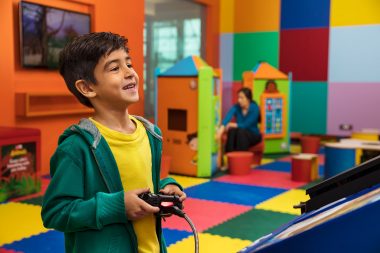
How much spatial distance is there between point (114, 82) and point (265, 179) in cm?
393

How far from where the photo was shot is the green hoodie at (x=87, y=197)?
117 cm

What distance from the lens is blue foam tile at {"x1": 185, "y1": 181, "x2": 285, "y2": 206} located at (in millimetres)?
4121

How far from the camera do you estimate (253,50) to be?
8.48m

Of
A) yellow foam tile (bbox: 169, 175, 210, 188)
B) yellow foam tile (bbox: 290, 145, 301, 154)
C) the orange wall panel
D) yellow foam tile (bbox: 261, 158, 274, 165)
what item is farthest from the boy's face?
yellow foam tile (bbox: 290, 145, 301, 154)

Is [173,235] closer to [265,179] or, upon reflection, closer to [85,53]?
[85,53]

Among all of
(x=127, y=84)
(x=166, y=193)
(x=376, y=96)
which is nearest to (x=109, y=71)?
(x=127, y=84)

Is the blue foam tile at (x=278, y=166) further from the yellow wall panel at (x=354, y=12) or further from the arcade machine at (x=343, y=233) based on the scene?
the arcade machine at (x=343, y=233)

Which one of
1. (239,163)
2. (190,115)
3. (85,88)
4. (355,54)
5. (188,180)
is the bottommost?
(188,180)

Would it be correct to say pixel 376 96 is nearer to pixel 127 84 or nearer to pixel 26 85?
pixel 26 85

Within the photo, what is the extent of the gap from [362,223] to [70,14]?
16.9 feet

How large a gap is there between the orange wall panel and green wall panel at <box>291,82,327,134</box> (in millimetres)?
3013

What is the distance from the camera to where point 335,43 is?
25.3 feet

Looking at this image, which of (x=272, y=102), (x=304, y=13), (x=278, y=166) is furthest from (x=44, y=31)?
(x=304, y=13)

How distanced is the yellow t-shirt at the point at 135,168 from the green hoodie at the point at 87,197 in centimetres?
2
